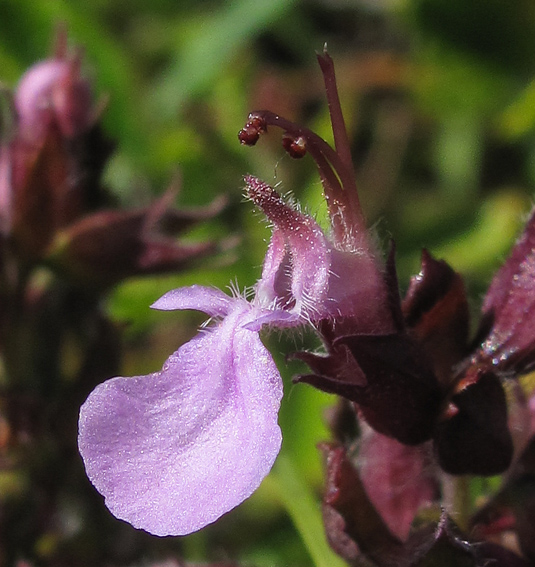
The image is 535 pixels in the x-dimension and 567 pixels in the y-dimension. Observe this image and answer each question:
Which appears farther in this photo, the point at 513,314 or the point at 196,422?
the point at 513,314

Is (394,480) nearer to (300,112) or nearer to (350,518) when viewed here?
(350,518)

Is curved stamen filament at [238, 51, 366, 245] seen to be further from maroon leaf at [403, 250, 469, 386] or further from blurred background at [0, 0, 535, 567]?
blurred background at [0, 0, 535, 567]

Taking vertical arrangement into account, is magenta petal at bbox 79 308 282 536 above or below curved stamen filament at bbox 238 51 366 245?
below

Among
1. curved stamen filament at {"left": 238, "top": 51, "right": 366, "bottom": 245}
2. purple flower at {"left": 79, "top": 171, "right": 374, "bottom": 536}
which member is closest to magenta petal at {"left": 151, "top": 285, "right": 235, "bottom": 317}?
purple flower at {"left": 79, "top": 171, "right": 374, "bottom": 536}

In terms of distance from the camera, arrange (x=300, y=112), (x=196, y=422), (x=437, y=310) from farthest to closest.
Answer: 1. (x=300, y=112)
2. (x=437, y=310)
3. (x=196, y=422)

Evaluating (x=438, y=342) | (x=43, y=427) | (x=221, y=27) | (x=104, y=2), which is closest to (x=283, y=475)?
(x=43, y=427)

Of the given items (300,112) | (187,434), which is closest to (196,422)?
(187,434)

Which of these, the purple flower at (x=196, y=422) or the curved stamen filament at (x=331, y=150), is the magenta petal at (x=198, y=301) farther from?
the curved stamen filament at (x=331, y=150)

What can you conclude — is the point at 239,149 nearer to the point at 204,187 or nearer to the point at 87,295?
the point at 204,187
